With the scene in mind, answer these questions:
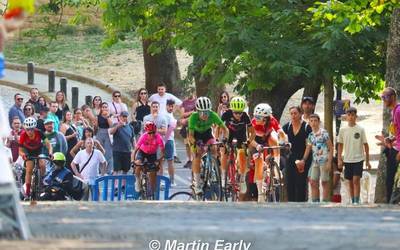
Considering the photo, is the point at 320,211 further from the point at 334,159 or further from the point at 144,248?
the point at 334,159

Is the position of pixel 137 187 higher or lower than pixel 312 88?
lower

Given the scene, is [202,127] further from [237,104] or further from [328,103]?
[328,103]

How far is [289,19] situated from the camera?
24.7m

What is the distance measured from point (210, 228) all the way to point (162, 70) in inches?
1260

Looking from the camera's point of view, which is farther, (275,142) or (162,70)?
(162,70)

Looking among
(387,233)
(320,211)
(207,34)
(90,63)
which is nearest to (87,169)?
(207,34)

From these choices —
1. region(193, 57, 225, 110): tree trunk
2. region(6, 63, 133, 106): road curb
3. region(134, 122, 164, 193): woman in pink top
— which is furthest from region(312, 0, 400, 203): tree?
region(6, 63, 133, 106): road curb

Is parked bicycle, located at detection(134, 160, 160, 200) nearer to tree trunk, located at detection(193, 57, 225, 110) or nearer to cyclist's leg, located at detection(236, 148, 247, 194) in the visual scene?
cyclist's leg, located at detection(236, 148, 247, 194)

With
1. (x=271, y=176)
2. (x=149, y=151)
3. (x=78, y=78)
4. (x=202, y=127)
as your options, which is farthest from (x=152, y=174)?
(x=78, y=78)

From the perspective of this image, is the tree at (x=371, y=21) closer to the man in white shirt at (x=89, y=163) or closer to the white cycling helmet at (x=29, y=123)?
the white cycling helmet at (x=29, y=123)

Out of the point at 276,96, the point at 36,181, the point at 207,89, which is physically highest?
the point at 207,89

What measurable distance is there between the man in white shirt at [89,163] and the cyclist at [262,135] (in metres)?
3.75

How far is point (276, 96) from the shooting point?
96.8 feet

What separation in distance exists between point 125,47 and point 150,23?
29439 millimetres
